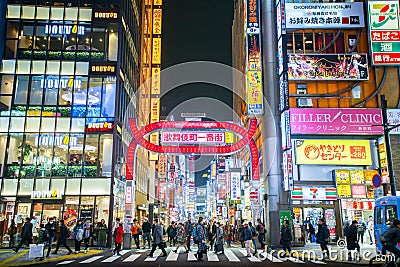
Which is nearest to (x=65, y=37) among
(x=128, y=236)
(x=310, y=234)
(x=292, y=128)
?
(x=128, y=236)

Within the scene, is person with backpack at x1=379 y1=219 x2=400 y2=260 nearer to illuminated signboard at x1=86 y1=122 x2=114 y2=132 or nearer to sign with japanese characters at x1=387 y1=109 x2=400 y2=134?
sign with japanese characters at x1=387 y1=109 x2=400 y2=134

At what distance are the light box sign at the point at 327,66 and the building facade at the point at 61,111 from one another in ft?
46.2

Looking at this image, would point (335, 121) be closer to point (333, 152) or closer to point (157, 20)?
point (333, 152)

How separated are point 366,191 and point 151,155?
33.8 meters

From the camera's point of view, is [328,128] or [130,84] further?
[130,84]

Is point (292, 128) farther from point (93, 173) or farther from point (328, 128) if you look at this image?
point (93, 173)

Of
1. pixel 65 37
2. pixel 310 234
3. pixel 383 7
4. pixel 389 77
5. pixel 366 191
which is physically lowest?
pixel 310 234

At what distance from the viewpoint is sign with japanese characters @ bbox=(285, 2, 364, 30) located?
30.8 meters

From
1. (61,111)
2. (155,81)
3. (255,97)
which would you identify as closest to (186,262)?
(255,97)

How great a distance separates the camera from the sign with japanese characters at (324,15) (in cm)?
3078

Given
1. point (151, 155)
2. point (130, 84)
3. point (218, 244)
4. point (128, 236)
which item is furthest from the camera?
point (151, 155)

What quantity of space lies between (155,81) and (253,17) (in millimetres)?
24760

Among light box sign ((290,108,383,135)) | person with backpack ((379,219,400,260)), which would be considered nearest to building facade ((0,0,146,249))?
light box sign ((290,108,383,135))

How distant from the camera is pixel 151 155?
5631 centimetres
